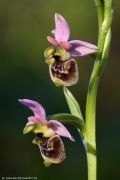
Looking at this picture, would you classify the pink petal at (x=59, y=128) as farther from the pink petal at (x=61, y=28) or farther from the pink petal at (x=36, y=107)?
the pink petal at (x=61, y=28)

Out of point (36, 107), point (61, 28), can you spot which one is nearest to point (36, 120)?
point (36, 107)

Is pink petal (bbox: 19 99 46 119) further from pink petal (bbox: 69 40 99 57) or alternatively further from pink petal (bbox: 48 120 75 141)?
pink petal (bbox: 69 40 99 57)

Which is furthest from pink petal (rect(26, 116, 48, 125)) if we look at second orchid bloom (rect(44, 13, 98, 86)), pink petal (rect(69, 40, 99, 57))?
pink petal (rect(69, 40, 99, 57))

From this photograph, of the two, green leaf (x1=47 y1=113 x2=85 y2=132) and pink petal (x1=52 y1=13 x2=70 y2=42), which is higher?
pink petal (x1=52 y1=13 x2=70 y2=42)

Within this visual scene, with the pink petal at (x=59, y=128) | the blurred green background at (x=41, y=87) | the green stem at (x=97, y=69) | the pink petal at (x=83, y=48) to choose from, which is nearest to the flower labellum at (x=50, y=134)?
the pink petal at (x=59, y=128)

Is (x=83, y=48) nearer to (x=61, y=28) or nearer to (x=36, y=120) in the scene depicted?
(x=61, y=28)

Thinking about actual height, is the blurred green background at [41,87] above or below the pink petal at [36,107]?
below

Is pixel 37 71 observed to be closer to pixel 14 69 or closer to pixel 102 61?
pixel 14 69
